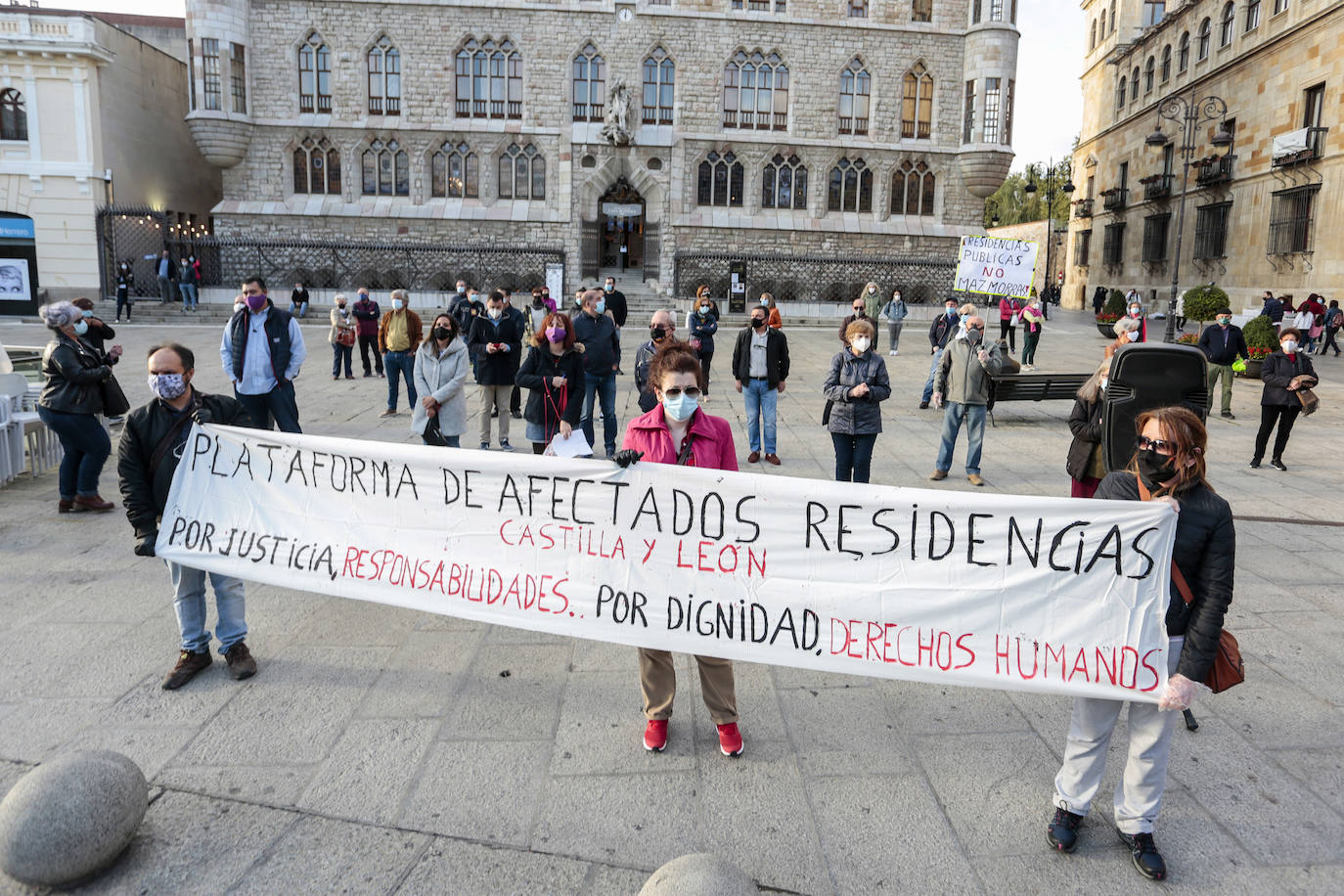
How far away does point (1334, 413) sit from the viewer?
14.7 metres

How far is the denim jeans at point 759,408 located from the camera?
33.9 ft

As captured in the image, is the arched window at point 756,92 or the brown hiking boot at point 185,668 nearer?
the brown hiking boot at point 185,668

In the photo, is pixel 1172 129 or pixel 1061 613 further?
pixel 1172 129

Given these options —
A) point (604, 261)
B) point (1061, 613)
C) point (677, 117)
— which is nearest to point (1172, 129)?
point (677, 117)

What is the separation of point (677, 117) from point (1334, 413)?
2687cm

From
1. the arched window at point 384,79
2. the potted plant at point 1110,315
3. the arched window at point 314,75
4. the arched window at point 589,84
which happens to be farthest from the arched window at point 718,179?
the potted plant at point 1110,315

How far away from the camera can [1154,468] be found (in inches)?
130

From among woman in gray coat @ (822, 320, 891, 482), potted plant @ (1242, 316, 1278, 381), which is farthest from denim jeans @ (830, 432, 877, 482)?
potted plant @ (1242, 316, 1278, 381)

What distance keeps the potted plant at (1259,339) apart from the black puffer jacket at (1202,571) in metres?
17.8

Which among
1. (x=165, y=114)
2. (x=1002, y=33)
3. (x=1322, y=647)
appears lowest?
(x=1322, y=647)

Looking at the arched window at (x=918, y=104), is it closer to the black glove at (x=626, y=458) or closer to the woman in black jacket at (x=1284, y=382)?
the woman in black jacket at (x=1284, y=382)

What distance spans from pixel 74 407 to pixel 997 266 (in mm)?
14299

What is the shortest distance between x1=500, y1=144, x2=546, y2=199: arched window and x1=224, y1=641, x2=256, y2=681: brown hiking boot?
110 ft

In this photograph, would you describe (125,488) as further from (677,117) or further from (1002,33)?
(1002,33)
